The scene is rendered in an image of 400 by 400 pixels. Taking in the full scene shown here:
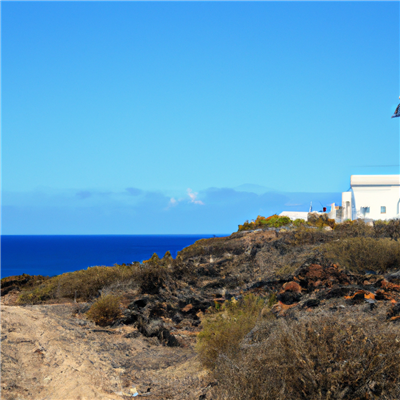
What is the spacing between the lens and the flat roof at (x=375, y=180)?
35406 millimetres

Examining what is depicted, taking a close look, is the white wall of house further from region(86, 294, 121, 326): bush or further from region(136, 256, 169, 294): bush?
region(86, 294, 121, 326): bush

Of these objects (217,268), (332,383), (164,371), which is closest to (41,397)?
(164,371)

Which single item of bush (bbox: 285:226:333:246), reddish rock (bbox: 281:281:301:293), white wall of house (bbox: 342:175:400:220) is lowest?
reddish rock (bbox: 281:281:301:293)

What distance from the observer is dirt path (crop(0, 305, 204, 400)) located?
5.81 meters

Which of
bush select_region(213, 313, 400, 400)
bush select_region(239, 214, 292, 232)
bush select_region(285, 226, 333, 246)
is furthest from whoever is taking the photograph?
bush select_region(239, 214, 292, 232)

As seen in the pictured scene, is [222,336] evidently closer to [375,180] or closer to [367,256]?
[367,256]

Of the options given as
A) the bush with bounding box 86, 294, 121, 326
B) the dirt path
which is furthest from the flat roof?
the dirt path

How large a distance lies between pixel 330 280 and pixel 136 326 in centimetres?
503

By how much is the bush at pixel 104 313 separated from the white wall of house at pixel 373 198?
2864 centimetres

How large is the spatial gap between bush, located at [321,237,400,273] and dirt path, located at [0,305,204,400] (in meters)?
6.80

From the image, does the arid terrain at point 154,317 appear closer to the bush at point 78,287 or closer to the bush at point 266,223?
the bush at point 78,287

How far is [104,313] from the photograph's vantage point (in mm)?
10414

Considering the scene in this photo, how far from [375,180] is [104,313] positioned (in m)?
31.8

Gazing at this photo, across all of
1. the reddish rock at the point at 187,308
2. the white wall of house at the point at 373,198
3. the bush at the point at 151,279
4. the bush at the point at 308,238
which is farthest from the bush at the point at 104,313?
the white wall of house at the point at 373,198
